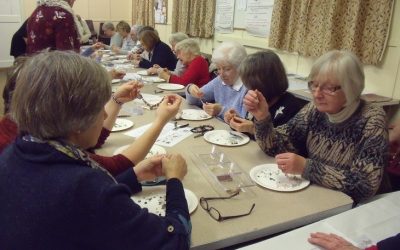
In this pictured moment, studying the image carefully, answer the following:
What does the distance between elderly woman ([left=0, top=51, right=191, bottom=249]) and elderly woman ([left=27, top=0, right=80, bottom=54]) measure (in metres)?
2.16

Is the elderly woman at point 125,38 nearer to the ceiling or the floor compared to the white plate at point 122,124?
nearer to the ceiling

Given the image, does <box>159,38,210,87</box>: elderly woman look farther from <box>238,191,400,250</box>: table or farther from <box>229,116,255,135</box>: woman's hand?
<box>238,191,400,250</box>: table

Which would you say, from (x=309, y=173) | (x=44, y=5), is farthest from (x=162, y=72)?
(x=309, y=173)

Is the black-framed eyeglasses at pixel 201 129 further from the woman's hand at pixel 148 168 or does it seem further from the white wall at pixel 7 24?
the white wall at pixel 7 24

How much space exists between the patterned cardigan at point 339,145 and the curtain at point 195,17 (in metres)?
3.74

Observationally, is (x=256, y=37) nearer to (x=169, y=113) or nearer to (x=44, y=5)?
(x=44, y=5)

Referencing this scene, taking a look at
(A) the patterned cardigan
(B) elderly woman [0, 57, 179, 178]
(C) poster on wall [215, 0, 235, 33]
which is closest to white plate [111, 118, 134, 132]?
(B) elderly woman [0, 57, 179, 178]

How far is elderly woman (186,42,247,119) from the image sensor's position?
2377mm

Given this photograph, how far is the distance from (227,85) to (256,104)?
37.8 inches

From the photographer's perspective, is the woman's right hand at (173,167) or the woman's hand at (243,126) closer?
the woman's right hand at (173,167)

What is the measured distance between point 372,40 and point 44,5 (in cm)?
279

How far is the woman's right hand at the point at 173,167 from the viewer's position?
1114 mm

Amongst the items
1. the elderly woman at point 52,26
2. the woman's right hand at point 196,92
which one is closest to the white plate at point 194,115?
the woman's right hand at point 196,92

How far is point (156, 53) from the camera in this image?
4.44m
